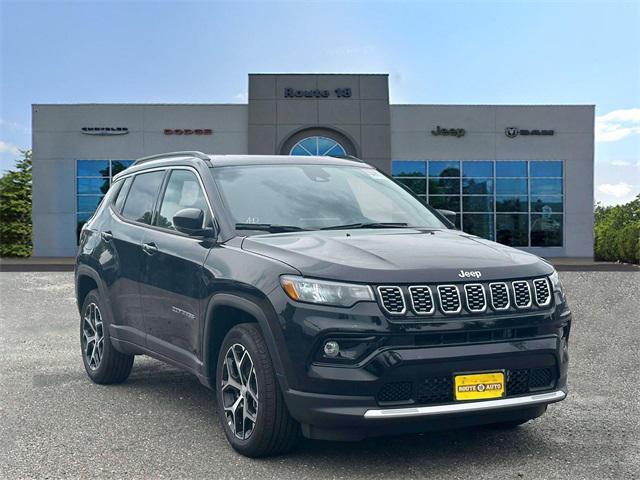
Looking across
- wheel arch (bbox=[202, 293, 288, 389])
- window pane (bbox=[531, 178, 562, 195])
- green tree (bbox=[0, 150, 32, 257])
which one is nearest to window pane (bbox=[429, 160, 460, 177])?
window pane (bbox=[531, 178, 562, 195])

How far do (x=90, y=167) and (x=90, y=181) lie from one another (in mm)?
640

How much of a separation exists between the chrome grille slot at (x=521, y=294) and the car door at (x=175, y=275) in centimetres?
198

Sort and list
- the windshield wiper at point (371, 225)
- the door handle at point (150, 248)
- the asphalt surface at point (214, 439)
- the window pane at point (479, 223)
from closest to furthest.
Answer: the asphalt surface at point (214, 439), the windshield wiper at point (371, 225), the door handle at point (150, 248), the window pane at point (479, 223)

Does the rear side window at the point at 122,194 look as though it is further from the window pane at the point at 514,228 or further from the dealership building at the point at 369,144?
the window pane at the point at 514,228

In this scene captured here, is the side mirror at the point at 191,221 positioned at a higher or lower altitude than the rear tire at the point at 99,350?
higher

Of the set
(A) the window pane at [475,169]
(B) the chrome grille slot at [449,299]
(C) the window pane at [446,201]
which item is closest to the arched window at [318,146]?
(C) the window pane at [446,201]

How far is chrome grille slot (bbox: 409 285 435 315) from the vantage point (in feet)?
14.5

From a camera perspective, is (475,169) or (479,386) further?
(475,169)

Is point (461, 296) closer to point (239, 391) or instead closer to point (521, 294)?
point (521, 294)

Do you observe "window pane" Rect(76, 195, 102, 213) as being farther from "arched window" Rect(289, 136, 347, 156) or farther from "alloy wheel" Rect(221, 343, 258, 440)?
"alloy wheel" Rect(221, 343, 258, 440)

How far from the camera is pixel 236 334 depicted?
5.00 metres

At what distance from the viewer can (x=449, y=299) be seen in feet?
14.7

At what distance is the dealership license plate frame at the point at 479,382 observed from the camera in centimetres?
451

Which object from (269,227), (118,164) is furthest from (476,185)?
(269,227)
